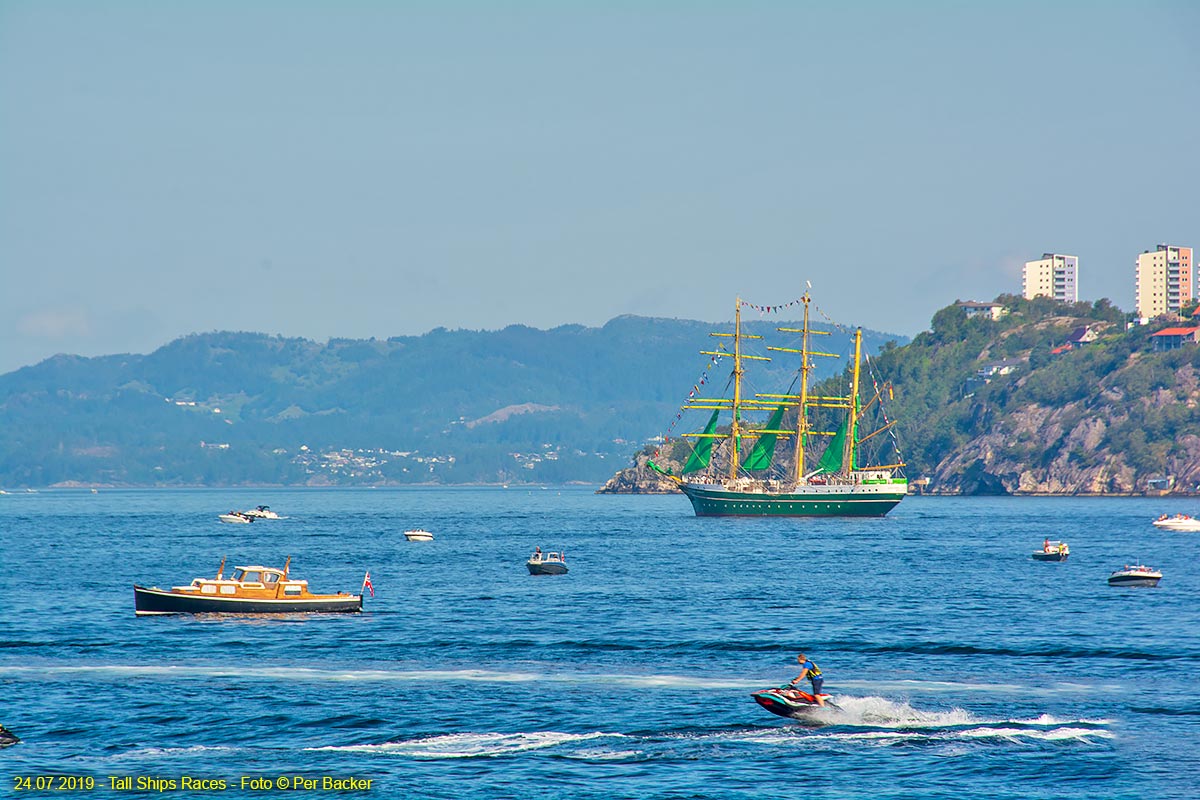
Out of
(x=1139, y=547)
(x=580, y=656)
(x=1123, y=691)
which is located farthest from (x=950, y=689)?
(x=1139, y=547)

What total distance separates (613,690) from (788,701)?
820 cm

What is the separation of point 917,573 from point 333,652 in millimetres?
55695

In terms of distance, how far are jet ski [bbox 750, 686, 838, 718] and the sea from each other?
0.40 meters

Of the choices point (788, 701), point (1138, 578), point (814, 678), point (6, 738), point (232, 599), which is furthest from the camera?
point (1138, 578)

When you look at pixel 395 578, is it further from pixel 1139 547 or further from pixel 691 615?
pixel 1139 547

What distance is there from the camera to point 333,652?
206 feet

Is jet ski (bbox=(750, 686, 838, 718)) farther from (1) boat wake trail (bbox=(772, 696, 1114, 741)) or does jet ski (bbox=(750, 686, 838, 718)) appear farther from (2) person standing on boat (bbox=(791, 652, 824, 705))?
(1) boat wake trail (bbox=(772, 696, 1114, 741))

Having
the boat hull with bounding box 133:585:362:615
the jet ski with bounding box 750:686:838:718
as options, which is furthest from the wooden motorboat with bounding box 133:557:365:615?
the jet ski with bounding box 750:686:838:718

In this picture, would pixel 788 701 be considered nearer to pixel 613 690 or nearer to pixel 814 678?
pixel 814 678

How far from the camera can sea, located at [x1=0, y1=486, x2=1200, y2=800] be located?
135 ft

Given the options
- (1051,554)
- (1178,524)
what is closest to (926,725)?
(1051,554)

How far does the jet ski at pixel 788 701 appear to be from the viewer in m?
47.6

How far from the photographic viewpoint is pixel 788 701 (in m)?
47.5

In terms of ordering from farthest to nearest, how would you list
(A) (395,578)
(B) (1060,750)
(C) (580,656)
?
(A) (395,578), (C) (580,656), (B) (1060,750)
